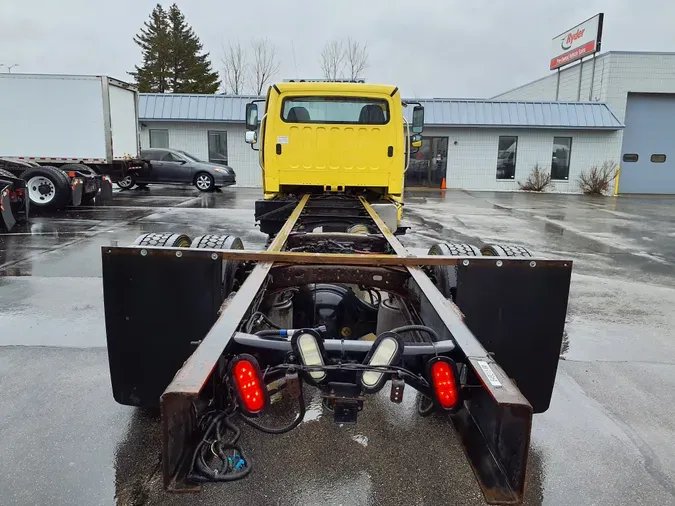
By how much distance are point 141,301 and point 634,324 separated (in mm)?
5161

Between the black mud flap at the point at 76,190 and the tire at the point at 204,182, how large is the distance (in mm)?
7129

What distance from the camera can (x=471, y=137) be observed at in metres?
25.2

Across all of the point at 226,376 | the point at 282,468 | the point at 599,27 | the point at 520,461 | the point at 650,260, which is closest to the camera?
the point at 520,461

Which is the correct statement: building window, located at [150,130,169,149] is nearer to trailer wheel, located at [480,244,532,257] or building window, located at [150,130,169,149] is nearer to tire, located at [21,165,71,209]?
tire, located at [21,165,71,209]

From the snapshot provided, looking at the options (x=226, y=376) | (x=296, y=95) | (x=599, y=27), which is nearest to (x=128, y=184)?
(x=296, y=95)

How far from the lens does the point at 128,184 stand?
20.7 metres

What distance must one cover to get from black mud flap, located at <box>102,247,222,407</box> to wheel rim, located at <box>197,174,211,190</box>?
1835 centimetres

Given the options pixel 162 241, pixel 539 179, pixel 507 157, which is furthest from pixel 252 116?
pixel 539 179

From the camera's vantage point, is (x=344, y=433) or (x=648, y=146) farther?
(x=648, y=146)

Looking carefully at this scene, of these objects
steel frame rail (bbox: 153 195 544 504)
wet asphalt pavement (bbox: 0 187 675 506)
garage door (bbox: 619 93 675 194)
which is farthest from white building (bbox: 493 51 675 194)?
steel frame rail (bbox: 153 195 544 504)

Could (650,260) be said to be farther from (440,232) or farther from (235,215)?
(235,215)

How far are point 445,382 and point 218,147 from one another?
Answer: 24.5 meters

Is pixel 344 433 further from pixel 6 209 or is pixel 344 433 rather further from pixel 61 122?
pixel 61 122

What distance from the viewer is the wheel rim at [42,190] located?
13219mm
